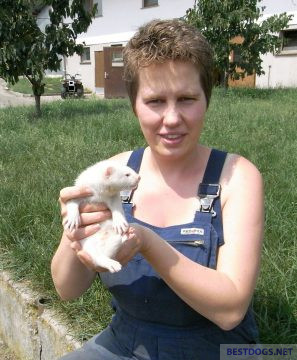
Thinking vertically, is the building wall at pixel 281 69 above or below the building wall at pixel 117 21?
below

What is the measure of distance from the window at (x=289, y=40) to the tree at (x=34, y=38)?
9267mm

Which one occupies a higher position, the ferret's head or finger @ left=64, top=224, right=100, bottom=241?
the ferret's head

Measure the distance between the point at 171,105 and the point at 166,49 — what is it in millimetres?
210

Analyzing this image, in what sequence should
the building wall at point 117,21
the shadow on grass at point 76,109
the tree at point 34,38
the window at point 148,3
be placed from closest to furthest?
1. the tree at point 34,38
2. the shadow on grass at point 76,109
3. the building wall at point 117,21
4. the window at point 148,3

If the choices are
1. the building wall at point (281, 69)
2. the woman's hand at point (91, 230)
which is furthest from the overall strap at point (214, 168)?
the building wall at point (281, 69)

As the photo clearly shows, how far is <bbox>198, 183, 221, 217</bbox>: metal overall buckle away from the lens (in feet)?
5.84

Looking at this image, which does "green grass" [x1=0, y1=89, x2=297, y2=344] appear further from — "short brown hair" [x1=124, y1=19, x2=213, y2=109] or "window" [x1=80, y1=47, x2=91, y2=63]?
"window" [x1=80, y1=47, x2=91, y2=63]

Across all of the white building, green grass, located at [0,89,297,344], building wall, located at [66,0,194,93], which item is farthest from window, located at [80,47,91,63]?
green grass, located at [0,89,297,344]

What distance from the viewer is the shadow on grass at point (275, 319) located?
2.30m

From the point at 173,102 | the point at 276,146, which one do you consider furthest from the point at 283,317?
the point at 276,146

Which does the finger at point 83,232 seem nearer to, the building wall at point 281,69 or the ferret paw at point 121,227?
the ferret paw at point 121,227

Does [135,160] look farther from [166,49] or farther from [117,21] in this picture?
[117,21]

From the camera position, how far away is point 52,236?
11.1ft

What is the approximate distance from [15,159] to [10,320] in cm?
277
